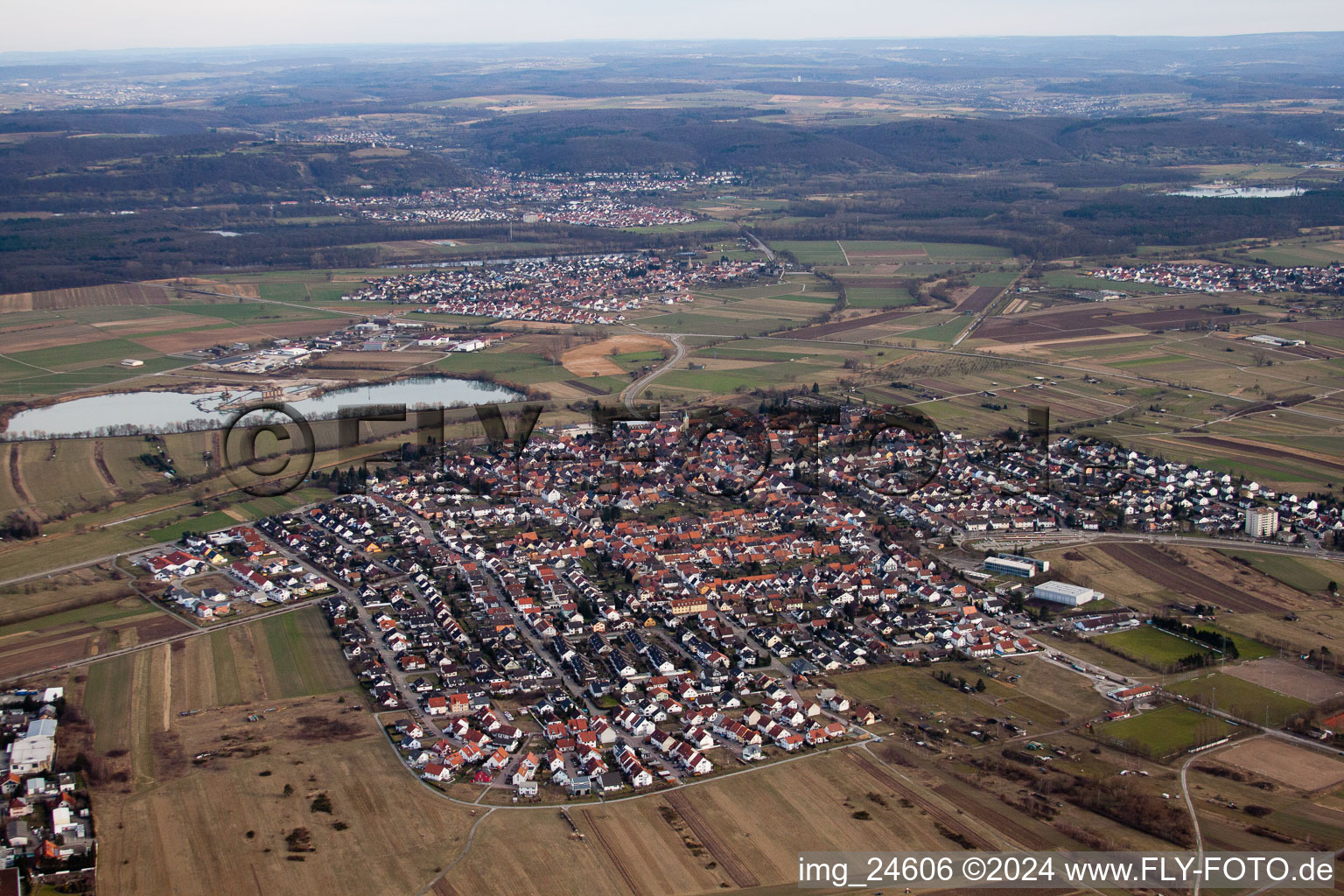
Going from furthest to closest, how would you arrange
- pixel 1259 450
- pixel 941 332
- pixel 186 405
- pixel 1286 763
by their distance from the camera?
pixel 941 332, pixel 186 405, pixel 1259 450, pixel 1286 763

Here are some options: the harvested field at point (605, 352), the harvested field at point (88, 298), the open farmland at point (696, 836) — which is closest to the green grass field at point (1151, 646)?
the open farmland at point (696, 836)

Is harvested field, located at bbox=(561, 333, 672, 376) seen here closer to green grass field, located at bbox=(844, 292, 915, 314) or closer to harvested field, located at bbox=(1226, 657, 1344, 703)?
green grass field, located at bbox=(844, 292, 915, 314)

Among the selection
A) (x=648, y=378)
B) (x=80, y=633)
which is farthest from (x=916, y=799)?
(x=648, y=378)

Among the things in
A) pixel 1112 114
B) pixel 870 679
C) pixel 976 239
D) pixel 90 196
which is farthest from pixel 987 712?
pixel 1112 114

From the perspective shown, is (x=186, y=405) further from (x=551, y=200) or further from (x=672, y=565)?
(x=551, y=200)

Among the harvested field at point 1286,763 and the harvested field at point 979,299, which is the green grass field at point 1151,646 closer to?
the harvested field at point 1286,763

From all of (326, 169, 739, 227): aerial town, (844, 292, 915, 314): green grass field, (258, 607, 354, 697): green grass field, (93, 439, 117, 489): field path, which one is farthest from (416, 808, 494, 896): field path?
(326, 169, 739, 227): aerial town

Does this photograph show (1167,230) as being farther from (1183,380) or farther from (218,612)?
(218,612)
